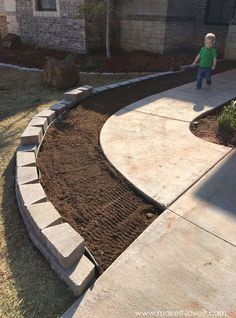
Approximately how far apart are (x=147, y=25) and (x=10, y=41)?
6.12 metres

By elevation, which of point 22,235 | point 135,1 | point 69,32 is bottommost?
point 22,235

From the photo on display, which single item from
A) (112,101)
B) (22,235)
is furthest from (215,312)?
(112,101)

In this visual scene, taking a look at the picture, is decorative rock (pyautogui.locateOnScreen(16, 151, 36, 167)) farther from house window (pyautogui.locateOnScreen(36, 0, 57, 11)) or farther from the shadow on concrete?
house window (pyautogui.locateOnScreen(36, 0, 57, 11))

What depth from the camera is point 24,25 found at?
12367 mm

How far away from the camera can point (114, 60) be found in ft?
31.3

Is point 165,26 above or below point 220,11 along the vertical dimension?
below

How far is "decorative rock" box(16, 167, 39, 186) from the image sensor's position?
330 cm

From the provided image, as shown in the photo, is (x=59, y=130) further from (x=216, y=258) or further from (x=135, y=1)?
(x=135, y=1)

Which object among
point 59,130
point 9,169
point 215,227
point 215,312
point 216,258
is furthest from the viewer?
point 59,130

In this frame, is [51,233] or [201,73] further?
[201,73]

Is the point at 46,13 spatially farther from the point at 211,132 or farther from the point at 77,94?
the point at 211,132

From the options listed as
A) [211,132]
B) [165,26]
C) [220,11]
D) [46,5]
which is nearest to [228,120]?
[211,132]

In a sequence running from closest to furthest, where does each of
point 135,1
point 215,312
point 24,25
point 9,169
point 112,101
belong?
1. point 215,312
2. point 9,169
3. point 112,101
4. point 135,1
5. point 24,25

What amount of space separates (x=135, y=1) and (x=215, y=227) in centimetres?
965
